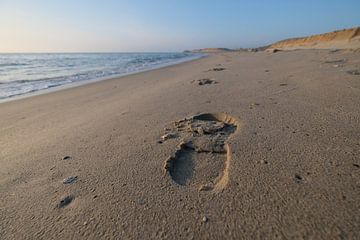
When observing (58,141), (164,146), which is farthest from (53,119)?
(164,146)

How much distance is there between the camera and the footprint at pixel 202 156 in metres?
1.35

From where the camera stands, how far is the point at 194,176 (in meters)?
1.39

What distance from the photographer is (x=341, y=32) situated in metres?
25.8

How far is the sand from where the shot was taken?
100 centimetres

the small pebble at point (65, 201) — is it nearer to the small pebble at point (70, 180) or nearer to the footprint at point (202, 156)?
the small pebble at point (70, 180)

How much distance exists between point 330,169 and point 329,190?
0.21 m

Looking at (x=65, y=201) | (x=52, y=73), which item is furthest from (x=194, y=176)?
(x=52, y=73)

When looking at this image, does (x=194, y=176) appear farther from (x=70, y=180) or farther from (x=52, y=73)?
(x=52, y=73)

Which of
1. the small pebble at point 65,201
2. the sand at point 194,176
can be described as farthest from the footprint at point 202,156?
the small pebble at point 65,201

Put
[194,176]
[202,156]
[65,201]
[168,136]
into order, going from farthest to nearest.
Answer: [168,136]
[202,156]
[194,176]
[65,201]

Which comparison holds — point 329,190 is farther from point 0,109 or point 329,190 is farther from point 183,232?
point 0,109

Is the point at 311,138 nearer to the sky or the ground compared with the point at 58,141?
nearer to the sky

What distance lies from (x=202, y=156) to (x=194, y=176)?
24 cm

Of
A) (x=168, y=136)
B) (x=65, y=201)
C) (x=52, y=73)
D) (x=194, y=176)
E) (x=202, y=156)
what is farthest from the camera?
(x=52, y=73)
